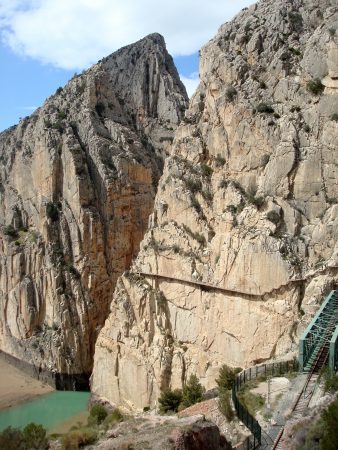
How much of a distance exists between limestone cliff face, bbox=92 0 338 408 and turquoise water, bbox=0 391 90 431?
3.56m

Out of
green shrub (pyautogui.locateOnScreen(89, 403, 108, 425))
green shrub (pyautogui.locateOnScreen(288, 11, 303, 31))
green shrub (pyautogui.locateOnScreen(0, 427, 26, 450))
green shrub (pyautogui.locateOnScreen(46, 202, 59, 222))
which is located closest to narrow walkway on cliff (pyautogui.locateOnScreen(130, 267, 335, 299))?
green shrub (pyautogui.locateOnScreen(89, 403, 108, 425))

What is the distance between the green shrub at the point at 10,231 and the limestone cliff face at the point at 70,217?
0.31 feet

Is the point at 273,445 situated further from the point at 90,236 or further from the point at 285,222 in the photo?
the point at 90,236

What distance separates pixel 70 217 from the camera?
171 feet

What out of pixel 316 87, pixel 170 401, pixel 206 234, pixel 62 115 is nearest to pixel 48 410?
pixel 170 401

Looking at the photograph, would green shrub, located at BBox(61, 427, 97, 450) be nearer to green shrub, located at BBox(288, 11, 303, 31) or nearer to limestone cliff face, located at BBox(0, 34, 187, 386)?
green shrub, located at BBox(288, 11, 303, 31)

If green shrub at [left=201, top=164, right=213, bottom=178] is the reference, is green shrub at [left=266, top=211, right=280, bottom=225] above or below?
below

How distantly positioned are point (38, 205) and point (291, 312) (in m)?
32.6

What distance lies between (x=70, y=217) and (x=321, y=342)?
108ft

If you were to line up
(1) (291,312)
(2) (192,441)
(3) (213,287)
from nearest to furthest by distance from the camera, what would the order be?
(2) (192,441)
(1) (291,312)
(3) (213,287)

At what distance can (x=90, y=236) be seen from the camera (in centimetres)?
5100

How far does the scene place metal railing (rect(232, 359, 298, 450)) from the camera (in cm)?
1722

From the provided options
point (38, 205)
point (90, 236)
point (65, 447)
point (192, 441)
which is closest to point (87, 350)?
point (90, 236)

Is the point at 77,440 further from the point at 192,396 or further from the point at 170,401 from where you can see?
the point at 170,401
